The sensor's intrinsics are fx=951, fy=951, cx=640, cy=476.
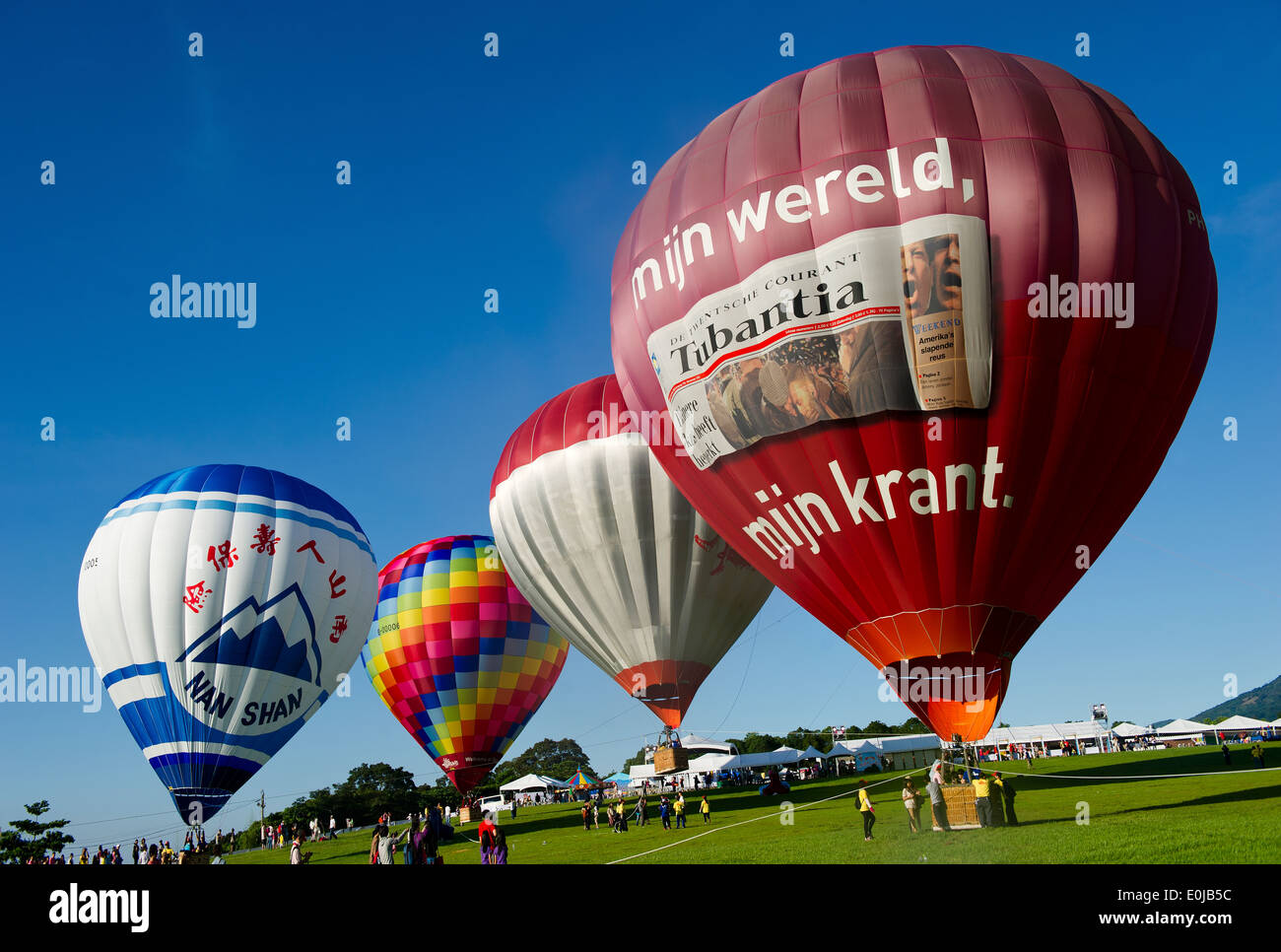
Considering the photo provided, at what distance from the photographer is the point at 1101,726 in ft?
194

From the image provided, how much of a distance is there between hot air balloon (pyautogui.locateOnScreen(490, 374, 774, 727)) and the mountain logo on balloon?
18.5 ft

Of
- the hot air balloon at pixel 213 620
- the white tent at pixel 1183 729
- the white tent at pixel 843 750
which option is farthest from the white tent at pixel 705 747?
the hot air balloon at pixel 213 620

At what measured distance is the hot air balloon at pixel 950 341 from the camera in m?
11.9

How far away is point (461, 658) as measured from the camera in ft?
99.5

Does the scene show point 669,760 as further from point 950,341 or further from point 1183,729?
point 1183,729

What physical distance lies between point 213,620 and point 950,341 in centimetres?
1679

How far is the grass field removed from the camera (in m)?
10.2

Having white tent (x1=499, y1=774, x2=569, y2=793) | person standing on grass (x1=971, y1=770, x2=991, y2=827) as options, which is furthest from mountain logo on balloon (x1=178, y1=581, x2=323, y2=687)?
white tent (x1=499, y1=774, x2=569, y2=793)

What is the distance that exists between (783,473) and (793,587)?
186 cm

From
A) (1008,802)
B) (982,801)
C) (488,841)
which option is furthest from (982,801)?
(488,841)

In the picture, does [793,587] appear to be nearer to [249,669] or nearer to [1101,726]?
[249,669]

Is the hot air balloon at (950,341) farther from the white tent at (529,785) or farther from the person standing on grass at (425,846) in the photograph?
the white tent at (529,785)

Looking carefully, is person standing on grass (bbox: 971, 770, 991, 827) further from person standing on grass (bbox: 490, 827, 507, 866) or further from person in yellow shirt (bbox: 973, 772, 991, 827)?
person standing on grass (bbox: 490, 827, 507, 866)
